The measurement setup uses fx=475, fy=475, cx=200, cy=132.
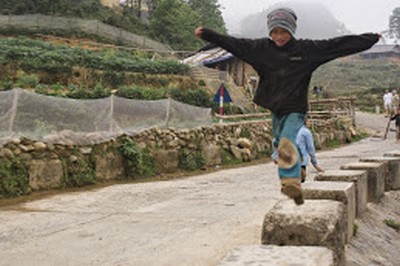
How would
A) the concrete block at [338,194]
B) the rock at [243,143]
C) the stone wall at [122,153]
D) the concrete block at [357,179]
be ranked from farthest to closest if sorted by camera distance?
the rock at [243,143] < the stone wall at [122,153] < the concrete block at [357,179] < the concrete block at [338,194]

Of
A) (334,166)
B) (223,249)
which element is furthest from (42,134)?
(334,166)

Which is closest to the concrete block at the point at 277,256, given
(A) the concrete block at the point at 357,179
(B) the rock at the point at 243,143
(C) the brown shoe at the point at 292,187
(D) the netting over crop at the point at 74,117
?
(C) the brown shoe at the point at 292,187

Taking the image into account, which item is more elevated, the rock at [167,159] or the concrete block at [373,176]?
the concrete block at [373,176]

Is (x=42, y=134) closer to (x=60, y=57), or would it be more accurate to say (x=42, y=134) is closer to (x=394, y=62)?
(x=60, y=57)

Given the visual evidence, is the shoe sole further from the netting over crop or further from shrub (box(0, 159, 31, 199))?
the netting over crop

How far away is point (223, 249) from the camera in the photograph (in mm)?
4871

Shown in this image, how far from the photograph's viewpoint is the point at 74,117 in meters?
10.4

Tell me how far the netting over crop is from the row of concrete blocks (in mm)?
5815

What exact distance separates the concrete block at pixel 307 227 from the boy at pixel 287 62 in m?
0.20

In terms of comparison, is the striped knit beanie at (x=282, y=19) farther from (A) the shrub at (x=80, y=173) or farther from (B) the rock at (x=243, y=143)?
(B) the rock at (x=243, y=143)

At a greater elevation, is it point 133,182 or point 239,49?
point 239,49

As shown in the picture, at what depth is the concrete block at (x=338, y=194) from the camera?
5164 mm

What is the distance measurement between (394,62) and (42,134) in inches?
3020

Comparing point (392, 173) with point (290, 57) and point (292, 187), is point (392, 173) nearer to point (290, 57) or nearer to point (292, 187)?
point (292, 187)
